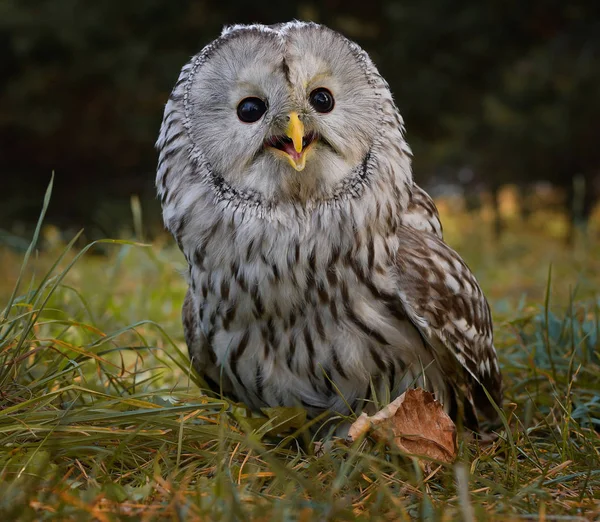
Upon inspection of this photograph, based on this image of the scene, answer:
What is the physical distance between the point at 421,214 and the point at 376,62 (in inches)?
270

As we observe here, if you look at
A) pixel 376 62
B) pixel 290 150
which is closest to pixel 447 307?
pixel 290 150

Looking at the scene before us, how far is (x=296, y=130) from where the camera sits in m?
2.09

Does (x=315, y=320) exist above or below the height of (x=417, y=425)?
above

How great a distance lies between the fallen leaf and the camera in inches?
77.2

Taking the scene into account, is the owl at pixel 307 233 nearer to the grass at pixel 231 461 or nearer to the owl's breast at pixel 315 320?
the owl's breast at pixel 315 320

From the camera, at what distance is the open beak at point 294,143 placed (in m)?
2.09

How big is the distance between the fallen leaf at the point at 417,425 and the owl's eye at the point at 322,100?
86 centimetres

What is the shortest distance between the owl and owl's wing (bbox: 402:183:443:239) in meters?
0.12

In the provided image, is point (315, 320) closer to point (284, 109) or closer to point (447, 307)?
point (447, 307)

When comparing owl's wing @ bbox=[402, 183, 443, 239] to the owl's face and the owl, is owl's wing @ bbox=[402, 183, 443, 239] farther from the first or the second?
the owl's face

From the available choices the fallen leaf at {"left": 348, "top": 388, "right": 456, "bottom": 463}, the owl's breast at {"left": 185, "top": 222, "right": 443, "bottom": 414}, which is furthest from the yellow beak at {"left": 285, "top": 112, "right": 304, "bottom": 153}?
the fallen leaf at {"left": 348, "top": 388, "right": 456, "bottom": 463}

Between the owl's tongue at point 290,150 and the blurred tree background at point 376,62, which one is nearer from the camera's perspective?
the owl's tongue at point 290,150

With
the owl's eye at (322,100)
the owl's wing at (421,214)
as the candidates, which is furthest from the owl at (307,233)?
the owl's wing at (421,214)

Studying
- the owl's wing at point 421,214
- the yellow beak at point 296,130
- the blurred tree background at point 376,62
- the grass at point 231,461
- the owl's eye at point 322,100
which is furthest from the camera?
the blurred tree background at point 376,62
